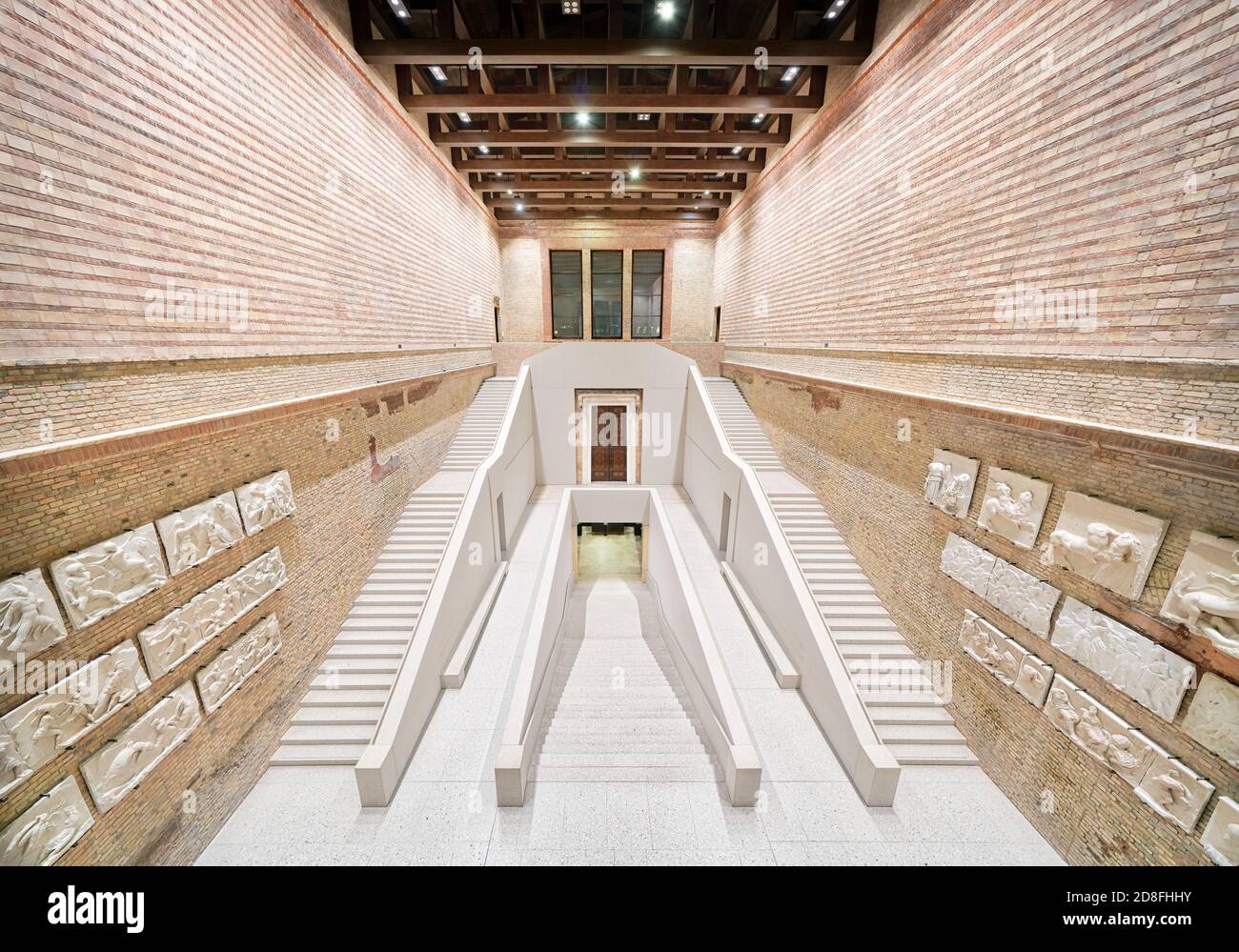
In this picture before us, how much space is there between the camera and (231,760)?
4.94m

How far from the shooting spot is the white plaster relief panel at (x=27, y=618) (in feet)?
10.1

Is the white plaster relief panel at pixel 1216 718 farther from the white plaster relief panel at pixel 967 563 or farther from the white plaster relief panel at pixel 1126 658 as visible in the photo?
the white plaster relief panel at pixel 967 563

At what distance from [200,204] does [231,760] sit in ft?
18.3

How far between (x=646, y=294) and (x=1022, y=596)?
52.8 ft

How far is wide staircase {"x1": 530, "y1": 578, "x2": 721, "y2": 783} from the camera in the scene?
5.52m

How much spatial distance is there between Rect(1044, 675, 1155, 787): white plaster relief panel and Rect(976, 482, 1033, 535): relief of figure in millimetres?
1457

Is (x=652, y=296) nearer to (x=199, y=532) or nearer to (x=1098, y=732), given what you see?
(x=199, y=532)

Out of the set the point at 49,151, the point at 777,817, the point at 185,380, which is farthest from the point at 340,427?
the point at 777,817

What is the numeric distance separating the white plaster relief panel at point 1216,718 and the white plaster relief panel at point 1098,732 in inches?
14.8

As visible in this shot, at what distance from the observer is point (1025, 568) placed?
16.1 feet

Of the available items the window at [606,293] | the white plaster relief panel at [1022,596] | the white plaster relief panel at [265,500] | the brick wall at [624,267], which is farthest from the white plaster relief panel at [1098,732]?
the window at [606,293]

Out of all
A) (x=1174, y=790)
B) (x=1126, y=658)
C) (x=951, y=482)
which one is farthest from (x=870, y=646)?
(x=1174, y=790)

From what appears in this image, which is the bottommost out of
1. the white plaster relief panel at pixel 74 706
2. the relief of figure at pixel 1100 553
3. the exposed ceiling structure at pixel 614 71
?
the white plaster relief panel at pixel 74 706

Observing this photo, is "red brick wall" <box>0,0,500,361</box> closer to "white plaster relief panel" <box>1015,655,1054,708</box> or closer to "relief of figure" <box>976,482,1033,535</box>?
"relief of figure" <box>976,482,1033,535</box>
